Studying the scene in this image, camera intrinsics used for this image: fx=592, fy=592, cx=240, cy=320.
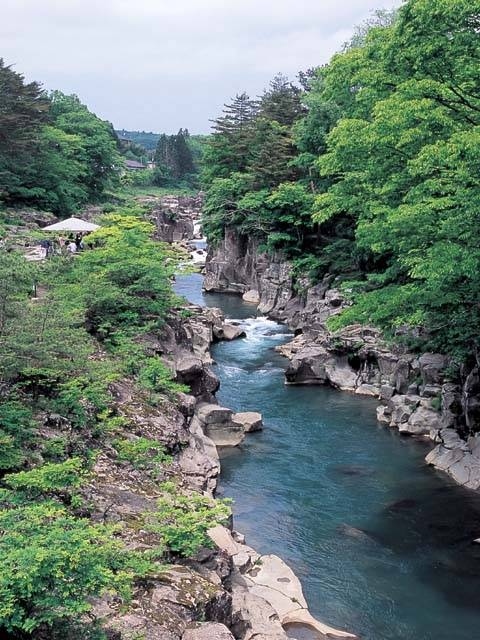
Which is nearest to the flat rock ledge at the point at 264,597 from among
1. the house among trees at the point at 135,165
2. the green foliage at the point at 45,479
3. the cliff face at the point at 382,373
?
the green foliage at the point at 45,479

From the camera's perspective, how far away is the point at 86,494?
964cm

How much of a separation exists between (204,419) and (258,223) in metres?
23.0

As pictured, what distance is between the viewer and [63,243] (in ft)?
93.7

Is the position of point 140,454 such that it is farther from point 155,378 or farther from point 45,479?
point 155,378

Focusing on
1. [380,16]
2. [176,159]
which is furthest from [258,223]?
[176,159]

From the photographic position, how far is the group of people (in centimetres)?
2472

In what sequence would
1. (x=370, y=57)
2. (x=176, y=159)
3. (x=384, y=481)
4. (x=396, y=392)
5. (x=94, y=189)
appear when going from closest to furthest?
(x=370, y=57) → (x=384, y=481) → (x=396, y=392) → (x=94, y=189) → (x=176, y=159)

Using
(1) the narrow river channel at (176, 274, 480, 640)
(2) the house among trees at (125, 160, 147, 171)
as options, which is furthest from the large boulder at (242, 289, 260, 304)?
(2) the house among trees at (125, 160, 147, 171)

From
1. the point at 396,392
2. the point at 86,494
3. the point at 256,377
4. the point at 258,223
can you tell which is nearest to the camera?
the point at 86,494

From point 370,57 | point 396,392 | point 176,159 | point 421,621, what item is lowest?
point 421,621

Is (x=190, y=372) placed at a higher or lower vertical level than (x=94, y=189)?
lower

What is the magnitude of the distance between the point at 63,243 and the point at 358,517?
20010 mm

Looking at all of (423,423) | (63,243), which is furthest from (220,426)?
(63,243)

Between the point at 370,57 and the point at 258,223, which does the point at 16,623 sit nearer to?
the point at 370,57
